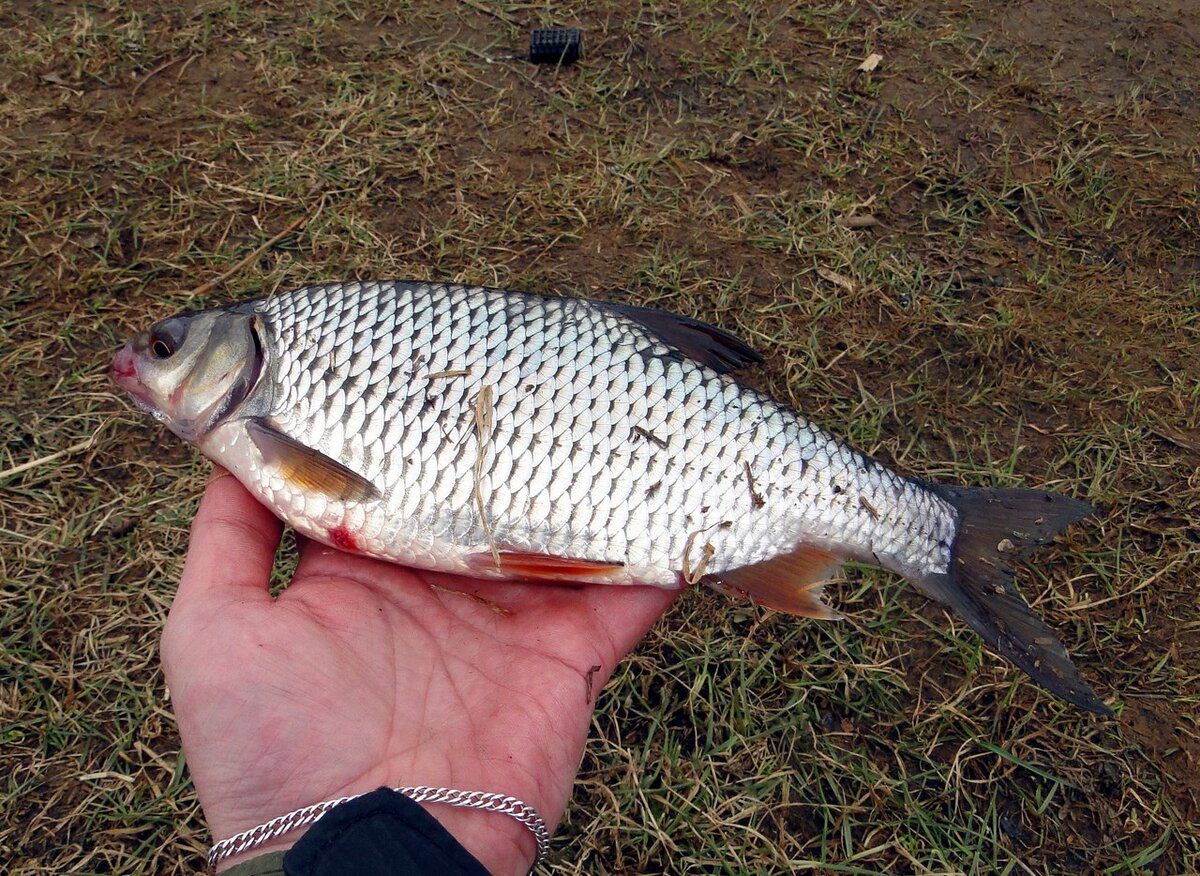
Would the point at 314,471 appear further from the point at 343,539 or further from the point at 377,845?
the point at 377,845

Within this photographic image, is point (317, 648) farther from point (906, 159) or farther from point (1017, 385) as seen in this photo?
point (906, 159)

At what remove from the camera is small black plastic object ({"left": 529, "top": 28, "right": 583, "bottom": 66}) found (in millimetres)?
3787

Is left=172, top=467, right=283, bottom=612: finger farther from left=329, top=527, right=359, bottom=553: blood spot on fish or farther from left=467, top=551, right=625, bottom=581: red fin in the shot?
left=467, top=551, right=625, bottom=581: red fin

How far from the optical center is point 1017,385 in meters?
2.90

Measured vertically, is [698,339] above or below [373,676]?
above

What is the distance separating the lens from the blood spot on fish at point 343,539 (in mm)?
1864

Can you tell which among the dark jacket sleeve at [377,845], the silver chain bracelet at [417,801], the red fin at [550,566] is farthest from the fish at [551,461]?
the dark jacket sleeve at [377,845]

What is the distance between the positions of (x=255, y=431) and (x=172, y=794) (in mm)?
952

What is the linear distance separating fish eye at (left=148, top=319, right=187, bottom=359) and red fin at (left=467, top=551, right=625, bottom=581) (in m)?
0.86

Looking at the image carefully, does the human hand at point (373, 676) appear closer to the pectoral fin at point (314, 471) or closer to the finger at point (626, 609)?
the finger at point (626, 609)

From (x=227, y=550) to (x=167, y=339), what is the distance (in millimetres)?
599

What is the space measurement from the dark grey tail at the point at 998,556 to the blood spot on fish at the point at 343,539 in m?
1.26

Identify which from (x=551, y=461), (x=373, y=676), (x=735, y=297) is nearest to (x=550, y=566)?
(x=551, y=461)

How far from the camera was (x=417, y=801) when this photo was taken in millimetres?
1558
